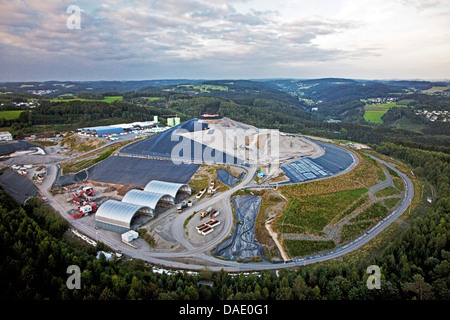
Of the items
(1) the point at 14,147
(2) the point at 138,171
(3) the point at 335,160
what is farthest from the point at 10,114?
(3) the point at 335,160

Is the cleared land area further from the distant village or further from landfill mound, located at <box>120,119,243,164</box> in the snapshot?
the distant village

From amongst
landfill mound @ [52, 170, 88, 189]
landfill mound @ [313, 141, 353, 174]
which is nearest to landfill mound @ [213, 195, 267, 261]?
landfill mound @ [313, 141, 353, 174]

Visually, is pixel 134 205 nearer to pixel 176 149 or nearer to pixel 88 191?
pixel 88 191

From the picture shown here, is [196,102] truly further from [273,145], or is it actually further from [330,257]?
[330,257]

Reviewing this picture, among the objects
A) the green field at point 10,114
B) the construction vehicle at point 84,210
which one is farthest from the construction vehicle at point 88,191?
the green field at point 10,114

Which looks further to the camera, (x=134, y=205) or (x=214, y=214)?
(x=134, y=205)
